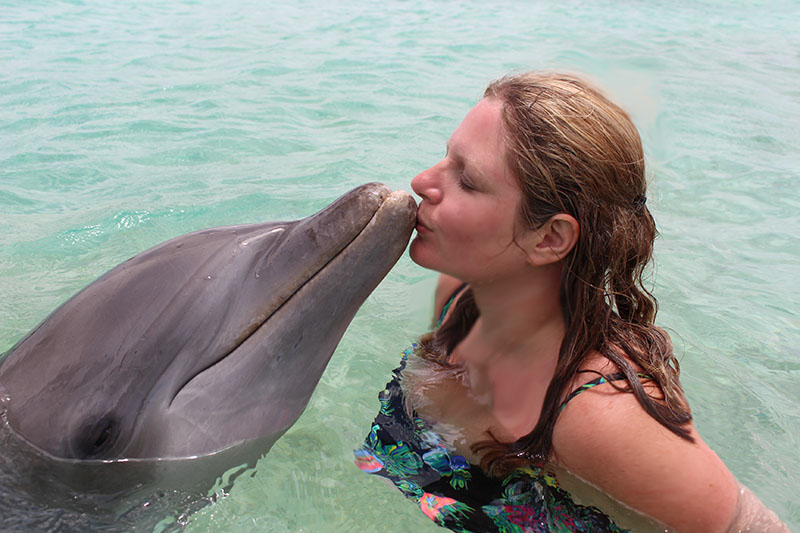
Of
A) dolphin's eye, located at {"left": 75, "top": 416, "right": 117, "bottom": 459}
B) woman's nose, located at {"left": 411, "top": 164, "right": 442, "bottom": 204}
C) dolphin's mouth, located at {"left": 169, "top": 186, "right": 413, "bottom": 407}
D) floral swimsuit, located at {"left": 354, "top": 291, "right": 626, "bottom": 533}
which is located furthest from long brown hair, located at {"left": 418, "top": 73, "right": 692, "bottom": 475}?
dolphin's eye, located at {"left": 75, "top": 416, "right": 117, "bottom": 459}

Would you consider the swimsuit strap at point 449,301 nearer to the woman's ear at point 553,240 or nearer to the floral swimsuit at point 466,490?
the floral swimsuit at point 466,490

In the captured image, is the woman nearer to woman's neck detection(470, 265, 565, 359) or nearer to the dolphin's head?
woman's neck detection(470, 265, 565, 359)

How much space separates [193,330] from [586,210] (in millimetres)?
1560

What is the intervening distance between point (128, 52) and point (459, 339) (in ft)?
39.8

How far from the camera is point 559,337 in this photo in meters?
3.23

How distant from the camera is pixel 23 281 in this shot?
19.3 feet

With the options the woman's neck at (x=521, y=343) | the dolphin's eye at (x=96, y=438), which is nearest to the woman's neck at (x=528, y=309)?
the woman's neck at (x=521, y=343)

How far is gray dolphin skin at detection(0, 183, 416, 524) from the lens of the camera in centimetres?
290

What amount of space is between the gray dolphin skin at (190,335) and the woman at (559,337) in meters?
0.34

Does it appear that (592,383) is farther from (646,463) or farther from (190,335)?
(190,335)

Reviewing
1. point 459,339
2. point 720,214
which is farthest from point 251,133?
point 459,339

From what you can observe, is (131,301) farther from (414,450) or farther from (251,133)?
(251,133)

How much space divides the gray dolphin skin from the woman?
341mm

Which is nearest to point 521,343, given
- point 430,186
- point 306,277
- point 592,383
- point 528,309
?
point 528,309
